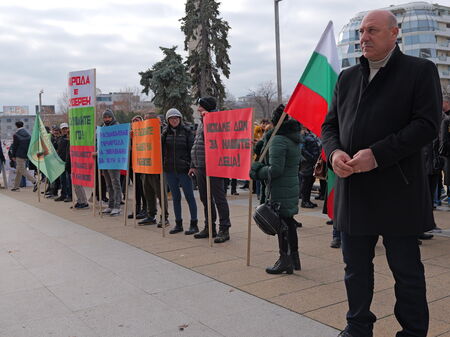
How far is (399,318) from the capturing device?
9.94ft

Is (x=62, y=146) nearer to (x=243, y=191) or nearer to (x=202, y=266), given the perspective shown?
(x=243, y=191)

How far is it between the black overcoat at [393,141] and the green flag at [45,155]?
10114 mm

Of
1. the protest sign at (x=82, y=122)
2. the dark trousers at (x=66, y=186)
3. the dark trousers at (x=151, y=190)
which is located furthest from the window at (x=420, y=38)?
the dark trousers at (x=151, y=190)

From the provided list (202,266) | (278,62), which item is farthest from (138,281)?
(278,62)

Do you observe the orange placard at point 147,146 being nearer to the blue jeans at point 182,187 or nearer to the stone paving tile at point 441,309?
the blue jeans at point 182,187

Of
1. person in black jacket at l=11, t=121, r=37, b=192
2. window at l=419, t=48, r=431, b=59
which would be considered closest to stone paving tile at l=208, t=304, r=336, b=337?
person in black jacket at l=11, t=121, r=37, b=192

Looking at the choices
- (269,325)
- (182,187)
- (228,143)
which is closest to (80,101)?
(182,187)

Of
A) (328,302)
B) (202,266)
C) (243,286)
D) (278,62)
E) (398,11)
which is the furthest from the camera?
(398,11)

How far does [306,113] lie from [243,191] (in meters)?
9.39

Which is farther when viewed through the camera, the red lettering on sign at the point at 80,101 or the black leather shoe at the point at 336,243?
the red lettering on sign at the point at 80,101

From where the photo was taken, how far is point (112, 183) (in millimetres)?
10008

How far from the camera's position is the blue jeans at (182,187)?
779 cm

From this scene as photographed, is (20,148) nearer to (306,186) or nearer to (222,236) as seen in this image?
(306,186)

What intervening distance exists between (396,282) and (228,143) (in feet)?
11.4
